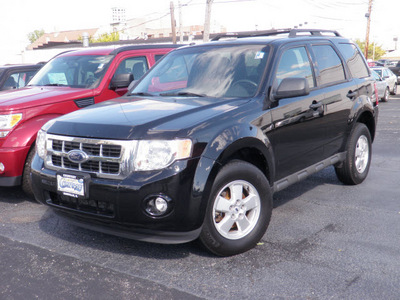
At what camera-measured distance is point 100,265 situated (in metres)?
3.96

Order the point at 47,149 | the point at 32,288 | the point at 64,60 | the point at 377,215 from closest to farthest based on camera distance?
the point at 32,288, the point at 47,149, the point at 377,215, the point at 64,60

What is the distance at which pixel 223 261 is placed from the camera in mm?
3996

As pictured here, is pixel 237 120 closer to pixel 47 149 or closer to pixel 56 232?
pixel 47 149

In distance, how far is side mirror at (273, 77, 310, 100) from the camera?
14.6 ft

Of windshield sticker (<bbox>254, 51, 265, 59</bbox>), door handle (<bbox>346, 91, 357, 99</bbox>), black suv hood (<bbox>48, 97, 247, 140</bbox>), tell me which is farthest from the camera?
door handle (<bbox>346, 91, 357, 99</bbox>)

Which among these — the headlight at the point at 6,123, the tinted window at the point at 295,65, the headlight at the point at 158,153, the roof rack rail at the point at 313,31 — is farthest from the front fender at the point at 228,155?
the headlight at the point at 6,123

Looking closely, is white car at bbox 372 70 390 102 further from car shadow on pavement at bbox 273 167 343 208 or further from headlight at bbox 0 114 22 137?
headlight at bbox 0 114 22 137

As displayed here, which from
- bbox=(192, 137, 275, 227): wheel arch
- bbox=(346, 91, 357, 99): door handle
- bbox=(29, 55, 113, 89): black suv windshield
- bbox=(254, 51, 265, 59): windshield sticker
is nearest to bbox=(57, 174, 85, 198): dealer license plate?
bbox=(192, 137, 275, 227): wheel arch

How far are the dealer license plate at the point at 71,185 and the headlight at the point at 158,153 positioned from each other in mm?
523

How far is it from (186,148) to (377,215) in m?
2.63

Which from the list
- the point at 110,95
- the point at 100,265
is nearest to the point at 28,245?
the point at 100,265

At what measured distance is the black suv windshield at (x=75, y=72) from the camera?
6922 mm

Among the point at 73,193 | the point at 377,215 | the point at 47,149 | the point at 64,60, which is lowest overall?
the point at 377,215

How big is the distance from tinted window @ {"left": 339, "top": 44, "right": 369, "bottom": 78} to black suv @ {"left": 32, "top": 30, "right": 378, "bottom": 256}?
0.54 meters
